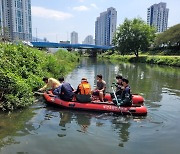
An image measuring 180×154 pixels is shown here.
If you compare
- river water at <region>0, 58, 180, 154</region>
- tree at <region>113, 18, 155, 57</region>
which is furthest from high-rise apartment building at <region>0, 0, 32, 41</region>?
river water at <region>0, 58, 180, 154</region>

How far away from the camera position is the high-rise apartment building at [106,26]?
436 ft

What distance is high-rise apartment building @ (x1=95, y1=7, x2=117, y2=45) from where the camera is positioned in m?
133

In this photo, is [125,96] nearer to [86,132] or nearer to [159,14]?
[86,132]

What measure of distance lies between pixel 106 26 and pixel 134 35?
268 feet

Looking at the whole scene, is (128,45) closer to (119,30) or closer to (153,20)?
(119,30)

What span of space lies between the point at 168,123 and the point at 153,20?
116m

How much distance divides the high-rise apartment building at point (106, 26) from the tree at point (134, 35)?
229ft

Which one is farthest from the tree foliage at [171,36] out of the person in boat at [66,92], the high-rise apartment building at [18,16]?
the person in boat at [66,92]

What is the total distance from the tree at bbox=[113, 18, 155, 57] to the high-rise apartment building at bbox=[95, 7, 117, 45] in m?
69.9

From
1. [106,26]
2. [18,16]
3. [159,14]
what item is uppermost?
[159,14]

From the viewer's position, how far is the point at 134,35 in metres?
56.7

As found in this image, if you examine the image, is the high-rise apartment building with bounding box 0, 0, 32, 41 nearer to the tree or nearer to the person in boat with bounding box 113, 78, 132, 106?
the tree

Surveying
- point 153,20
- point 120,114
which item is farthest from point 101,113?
point 153,20

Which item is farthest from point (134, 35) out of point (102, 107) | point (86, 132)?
point (86, 132)
